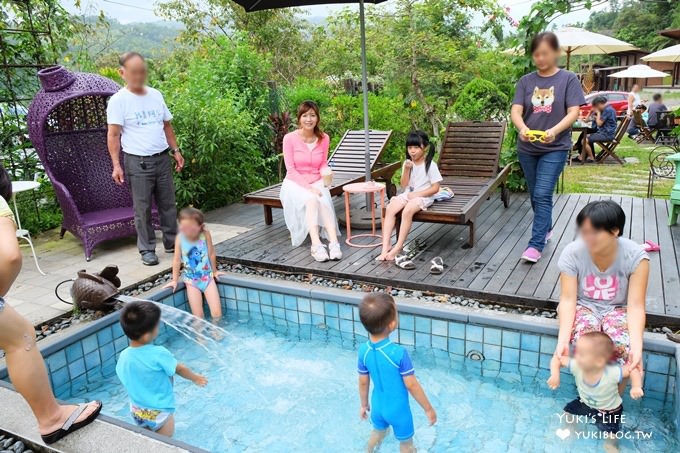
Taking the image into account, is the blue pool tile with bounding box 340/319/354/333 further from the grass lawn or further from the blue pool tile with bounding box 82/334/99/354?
the grass lawn

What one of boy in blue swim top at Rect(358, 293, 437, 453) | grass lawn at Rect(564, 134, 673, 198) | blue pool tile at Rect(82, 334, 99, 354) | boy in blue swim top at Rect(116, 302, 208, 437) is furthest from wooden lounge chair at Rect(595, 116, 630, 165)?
boy in blue swim top at Rect(116, 302, 208, 437)

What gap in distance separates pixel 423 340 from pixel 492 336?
433mm

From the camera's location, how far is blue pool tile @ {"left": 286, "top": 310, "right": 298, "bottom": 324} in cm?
379

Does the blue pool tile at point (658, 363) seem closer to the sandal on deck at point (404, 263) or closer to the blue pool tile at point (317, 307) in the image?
the sandal on deck at point (404, 263)

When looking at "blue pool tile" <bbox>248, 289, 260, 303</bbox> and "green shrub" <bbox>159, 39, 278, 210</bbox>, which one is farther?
"green shrub" <bbox>159, 39, 278, 210</bbox>

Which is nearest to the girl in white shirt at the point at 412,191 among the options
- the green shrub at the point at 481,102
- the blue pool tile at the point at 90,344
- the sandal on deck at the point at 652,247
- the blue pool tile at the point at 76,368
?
the sandal on deck at the point at 652,247

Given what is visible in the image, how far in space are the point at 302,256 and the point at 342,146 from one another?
2.17m

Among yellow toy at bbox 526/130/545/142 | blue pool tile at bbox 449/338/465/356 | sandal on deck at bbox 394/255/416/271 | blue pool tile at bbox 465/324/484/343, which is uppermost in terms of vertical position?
yellow toy at bbox 526/130/545/142

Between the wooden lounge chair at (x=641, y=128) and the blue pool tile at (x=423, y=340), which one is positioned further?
the wooden lounge chair at (x=641, y=128)

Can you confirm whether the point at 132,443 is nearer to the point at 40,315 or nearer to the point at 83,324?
the point at 83,324

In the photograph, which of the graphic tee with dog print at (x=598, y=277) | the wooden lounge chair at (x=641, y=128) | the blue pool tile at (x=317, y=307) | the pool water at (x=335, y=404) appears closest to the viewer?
the graphic tee with dog print at (x=598, y=277)

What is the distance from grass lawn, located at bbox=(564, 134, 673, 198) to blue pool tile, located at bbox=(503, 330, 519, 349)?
4287 millimetres

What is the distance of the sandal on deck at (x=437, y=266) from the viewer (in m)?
3.74

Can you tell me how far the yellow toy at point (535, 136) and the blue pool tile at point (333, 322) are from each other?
1826 mm
